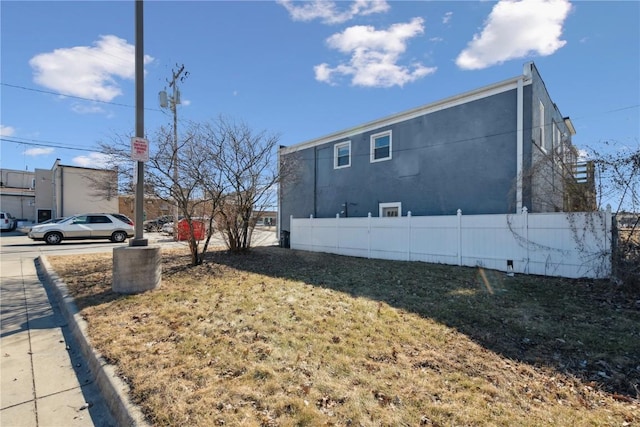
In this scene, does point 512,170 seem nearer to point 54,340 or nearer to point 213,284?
point 213,284

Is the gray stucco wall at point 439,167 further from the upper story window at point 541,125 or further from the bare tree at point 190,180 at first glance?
the bare tree at point 190,180

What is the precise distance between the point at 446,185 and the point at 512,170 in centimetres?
205

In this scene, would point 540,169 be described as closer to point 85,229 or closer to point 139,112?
point 139,112

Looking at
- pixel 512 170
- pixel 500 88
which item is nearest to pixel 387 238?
pixel 512 170

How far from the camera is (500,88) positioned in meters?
9.99

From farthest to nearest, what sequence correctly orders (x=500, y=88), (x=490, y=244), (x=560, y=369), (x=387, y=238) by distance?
1. (x=387, y=238)
2. (x=500, y=88)
3. (x=490, y=244)
4. (x=560, y=369)

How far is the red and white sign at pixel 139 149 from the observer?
19.2 feet

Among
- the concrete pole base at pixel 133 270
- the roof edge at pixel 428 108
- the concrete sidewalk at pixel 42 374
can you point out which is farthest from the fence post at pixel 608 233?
the concrete pole base at pixel 133 270

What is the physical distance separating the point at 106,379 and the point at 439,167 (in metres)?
10.8

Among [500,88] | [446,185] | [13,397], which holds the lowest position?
[13,397]

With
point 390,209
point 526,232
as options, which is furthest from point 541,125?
point 390,209

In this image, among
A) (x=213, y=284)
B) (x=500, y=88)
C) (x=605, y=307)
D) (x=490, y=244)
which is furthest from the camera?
(x=500, y=88)

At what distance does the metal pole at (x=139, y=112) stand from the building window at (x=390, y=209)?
8.96m

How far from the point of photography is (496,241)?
8539mm
